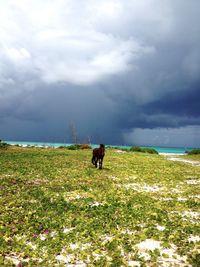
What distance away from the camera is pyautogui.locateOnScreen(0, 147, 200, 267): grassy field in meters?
11.1

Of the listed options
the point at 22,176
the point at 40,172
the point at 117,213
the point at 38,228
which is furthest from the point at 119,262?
the point at 40,172

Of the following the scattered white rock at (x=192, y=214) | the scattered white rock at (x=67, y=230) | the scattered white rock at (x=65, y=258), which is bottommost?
the scattered white rock at (x=65, y=258)

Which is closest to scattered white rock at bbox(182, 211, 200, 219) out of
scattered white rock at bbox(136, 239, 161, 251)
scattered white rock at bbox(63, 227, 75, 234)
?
scattered white rock at bbox(136, 239, 161, 251)

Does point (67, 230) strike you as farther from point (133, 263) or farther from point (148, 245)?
point (133, 263)

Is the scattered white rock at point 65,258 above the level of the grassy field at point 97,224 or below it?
below

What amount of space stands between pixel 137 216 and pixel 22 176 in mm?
15649

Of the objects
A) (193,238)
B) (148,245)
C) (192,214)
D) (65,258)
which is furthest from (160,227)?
(65,258)

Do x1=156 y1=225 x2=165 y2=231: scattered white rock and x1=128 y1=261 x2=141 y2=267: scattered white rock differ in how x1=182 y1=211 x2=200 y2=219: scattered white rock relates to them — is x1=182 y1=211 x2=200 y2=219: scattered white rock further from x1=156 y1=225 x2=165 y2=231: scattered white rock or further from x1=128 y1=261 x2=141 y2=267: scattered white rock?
x1=128 y1=261 x2=141 y2=267: scattered white rock

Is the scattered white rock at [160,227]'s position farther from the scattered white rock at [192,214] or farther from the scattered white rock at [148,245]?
the scattered white rock at [192,214]

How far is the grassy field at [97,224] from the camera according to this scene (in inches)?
438

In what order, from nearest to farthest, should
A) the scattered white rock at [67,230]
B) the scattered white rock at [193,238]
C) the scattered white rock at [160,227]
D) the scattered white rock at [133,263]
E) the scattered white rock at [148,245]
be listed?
1. the scattered white rock at [133,263]
2. the scattered white rock at [148,245]
3. the scattered white rock at [193,238]
4. the scattered white rock at [67,230]
5. the scattered white rock at [160,227]

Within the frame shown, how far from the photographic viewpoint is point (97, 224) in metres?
14.7

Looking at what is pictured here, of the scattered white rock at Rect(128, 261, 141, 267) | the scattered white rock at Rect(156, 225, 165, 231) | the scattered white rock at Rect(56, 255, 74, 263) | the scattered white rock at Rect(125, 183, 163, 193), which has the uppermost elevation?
the scattered white rock at Rect(125, 183, 163, 193)

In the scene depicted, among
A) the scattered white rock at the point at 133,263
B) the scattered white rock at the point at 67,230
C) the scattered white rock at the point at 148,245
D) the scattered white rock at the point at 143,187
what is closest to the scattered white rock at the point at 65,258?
the scattered white rock at the point at 133,263
